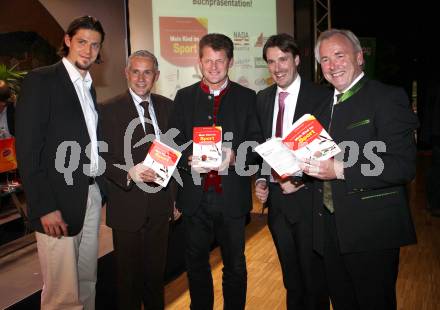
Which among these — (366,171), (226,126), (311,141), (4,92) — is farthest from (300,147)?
(4,92)

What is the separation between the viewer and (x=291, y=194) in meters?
2.20

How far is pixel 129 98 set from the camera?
2.30 metres

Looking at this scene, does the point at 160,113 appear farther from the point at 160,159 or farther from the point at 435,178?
the point at 435,178

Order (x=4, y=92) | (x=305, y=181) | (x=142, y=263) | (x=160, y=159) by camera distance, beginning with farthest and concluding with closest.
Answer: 1. (x=4, y=92)
2. (x=142, y=263)
3. (x=305, y=181)
4. (x=160, y=159)

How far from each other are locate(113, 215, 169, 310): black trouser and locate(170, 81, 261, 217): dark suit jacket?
23cm

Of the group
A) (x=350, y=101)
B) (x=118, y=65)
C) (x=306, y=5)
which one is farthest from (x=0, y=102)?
(x=306, y=5)

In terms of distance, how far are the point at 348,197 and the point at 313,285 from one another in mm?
737

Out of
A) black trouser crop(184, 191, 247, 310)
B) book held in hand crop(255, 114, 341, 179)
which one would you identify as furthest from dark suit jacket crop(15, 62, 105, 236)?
book held in hand crop(255, 114, 341, 179)

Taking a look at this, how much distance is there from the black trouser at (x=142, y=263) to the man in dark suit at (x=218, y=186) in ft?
0.54

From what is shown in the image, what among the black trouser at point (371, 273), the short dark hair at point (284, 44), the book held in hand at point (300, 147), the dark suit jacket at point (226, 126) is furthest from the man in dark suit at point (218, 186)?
the black trouser at point (371, 273)

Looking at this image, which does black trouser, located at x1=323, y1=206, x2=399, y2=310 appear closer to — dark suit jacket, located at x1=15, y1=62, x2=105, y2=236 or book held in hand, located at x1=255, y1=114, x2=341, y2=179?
book held in hand, located at x1=255, y1=114, x2=341, y2=179

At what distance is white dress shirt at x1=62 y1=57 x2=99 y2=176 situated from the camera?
2.07 m

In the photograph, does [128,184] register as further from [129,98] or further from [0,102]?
[0,102]

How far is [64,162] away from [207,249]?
925 millimetres
